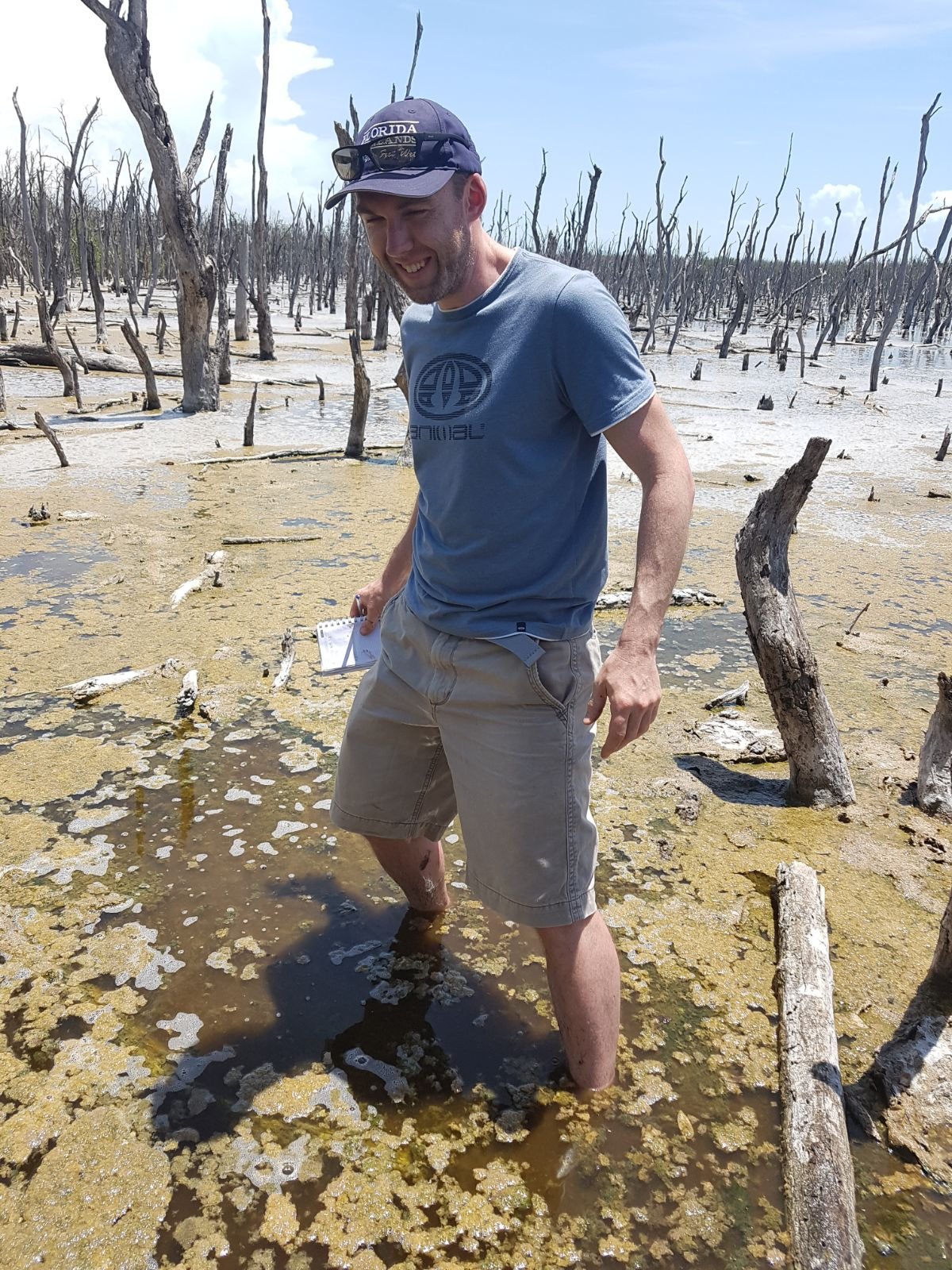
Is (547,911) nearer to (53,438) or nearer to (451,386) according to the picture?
(451,386)

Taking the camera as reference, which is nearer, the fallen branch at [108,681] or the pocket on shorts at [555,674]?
the pocket on shorts at [555,674]

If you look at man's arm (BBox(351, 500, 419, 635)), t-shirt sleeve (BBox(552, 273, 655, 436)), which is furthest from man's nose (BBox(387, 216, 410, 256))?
man's arm (BBox(351, 500, 419, 635))

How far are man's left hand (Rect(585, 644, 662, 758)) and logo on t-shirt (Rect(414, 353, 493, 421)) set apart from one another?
0.51 metres

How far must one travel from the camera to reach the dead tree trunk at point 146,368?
33.1 ft

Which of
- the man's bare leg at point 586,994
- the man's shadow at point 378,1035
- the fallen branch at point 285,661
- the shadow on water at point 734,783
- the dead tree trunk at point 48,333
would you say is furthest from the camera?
the dead tree trunk at point 48,333

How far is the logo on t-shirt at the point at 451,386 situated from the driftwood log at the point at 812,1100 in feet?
4.70

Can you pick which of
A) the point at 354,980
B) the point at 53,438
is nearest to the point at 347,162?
the point at 354,980

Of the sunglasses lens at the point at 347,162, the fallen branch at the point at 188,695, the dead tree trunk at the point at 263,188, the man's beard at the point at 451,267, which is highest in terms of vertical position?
the dead tree trunk at the point at 263,188

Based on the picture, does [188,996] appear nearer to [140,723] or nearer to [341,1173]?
→ [341,1173]

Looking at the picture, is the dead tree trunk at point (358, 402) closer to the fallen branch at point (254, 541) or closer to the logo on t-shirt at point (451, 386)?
the fallen branch at point (254, 541)

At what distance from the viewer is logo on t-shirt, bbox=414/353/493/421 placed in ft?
5.07

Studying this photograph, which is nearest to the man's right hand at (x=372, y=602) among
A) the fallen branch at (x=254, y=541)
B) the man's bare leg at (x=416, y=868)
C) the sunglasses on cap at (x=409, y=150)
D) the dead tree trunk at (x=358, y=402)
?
the man's bare leg at (x=416, y=868)

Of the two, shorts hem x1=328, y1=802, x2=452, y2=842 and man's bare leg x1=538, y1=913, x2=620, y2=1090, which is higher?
shorts hem x1=328, y1=802, x2=452, y2=842

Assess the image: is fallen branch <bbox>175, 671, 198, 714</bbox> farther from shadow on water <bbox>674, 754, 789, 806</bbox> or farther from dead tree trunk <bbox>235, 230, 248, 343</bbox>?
dead tree trunk <bbox>235, 230, 248, 343</bbox>
